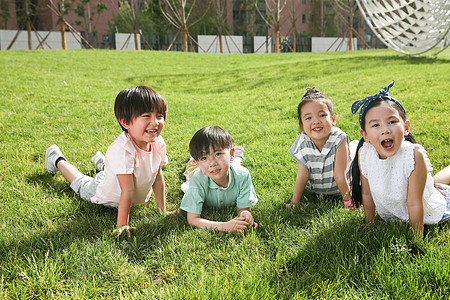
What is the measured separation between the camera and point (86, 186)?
3.18 meters

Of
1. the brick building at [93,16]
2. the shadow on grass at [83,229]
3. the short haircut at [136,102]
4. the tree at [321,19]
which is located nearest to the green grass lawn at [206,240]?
the shadow on grass at [83,229]

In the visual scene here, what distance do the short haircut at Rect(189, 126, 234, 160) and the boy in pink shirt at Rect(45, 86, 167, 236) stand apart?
31 centimetres

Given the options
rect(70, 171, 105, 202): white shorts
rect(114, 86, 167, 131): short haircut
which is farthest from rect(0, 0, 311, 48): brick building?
rect(114, 86, 167, 131): short haircut

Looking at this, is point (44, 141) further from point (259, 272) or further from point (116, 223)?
point (259, 272)

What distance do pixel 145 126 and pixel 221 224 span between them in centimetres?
89

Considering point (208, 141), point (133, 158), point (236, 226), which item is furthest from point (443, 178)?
point (133, 158)

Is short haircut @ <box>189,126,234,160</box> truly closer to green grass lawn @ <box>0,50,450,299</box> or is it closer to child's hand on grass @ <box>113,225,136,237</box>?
green grass lawn @ <box>0,50,450,299</box>

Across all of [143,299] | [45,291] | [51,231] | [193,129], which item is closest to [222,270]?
[143,299]

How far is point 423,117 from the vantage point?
5.09 meters

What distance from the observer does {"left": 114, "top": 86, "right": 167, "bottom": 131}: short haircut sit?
2.59 metres

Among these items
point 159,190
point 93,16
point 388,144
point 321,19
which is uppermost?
point 321,19

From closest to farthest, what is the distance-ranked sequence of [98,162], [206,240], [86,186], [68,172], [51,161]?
[206,240] → [86,186] → [68,172] → [51,161] → [98,162]

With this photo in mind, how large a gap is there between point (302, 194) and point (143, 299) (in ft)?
5.64

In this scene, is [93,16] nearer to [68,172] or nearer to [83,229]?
[68,172]
